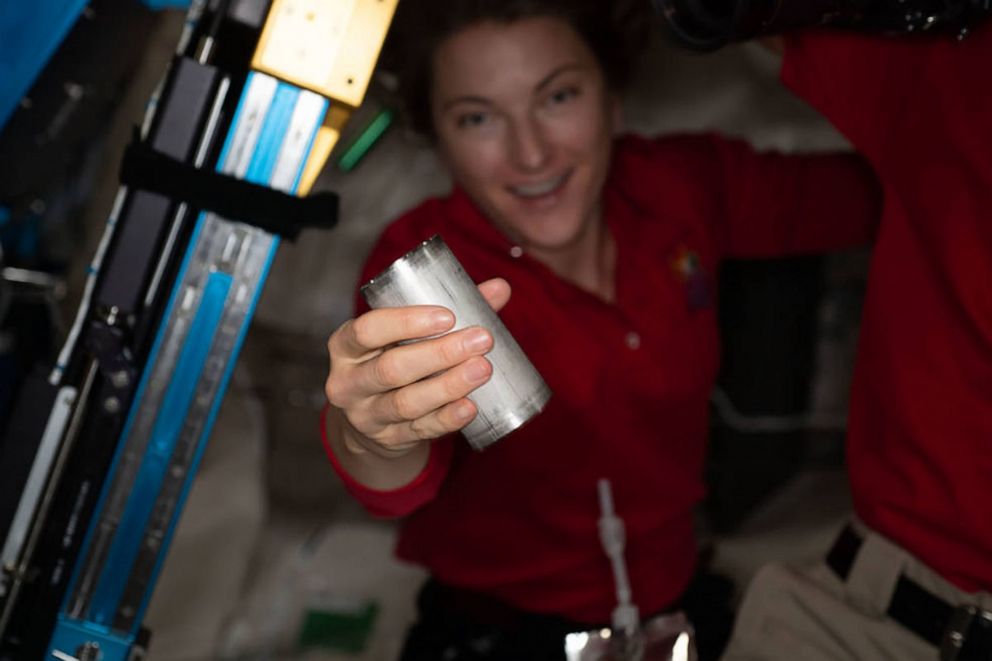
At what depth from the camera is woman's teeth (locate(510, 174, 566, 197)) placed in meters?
1.06

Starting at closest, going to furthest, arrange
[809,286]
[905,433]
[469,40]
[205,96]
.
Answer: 1. [205,96]
2. [905,433]
3. [469,40]
4. [809,286]

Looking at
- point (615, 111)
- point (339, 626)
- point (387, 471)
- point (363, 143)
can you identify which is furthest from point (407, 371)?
point (339, 626)

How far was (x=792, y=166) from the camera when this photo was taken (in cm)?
122

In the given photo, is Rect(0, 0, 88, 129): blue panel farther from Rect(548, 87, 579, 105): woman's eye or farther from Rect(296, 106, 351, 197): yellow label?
Rect(548, 87, 579, 105): woman's eye

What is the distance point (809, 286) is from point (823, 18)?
789 millimetres

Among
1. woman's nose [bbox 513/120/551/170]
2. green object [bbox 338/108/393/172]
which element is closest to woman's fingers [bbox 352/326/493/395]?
woman's nose [bbox 513/120/551/170]

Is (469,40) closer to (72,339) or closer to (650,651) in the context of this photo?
(72,339)

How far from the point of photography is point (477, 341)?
0.62 m

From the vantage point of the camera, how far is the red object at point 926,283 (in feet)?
2.70

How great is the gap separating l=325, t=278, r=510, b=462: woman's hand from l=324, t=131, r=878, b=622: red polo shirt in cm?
35

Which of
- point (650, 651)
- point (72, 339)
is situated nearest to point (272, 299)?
point (72, 339)

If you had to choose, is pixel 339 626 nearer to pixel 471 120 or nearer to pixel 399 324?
pixel 471 120

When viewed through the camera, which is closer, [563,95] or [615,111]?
[563,95]

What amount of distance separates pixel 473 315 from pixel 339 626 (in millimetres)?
1089
